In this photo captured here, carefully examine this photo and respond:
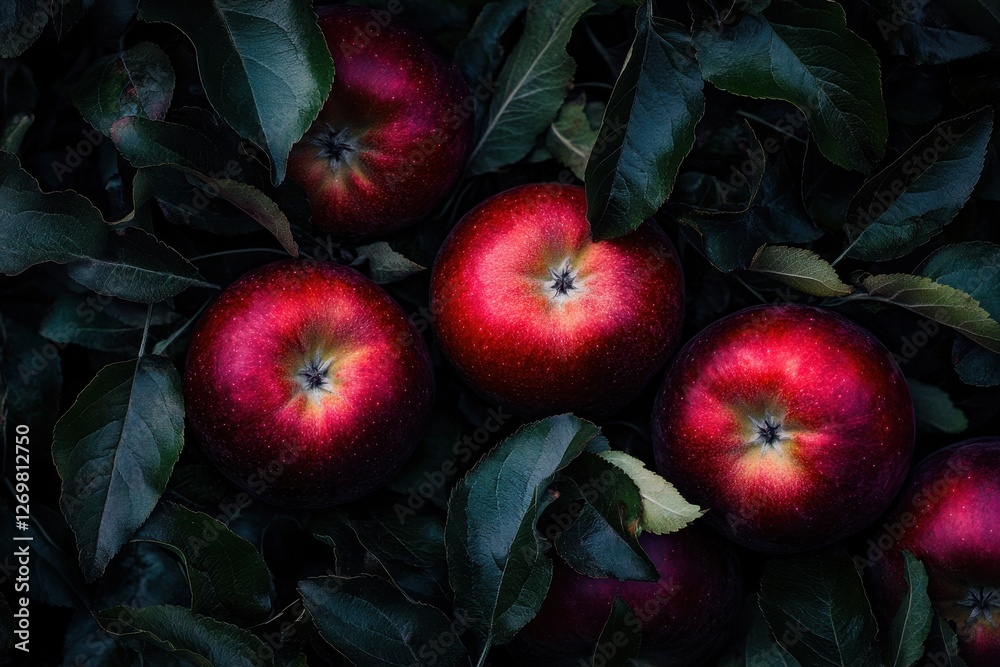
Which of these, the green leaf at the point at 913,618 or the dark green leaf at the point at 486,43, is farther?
the dark green leaf at the point at 486,43

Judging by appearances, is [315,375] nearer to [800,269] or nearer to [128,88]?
[128,88]

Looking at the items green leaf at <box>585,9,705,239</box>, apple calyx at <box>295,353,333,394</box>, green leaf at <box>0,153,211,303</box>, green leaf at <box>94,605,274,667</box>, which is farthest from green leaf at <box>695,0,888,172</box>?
green leaf at <box>94,605,274,667</box>

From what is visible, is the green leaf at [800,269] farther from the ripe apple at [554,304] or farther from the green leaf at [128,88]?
the green leaf at [128,88]

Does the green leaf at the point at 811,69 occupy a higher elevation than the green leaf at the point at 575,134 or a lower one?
higher

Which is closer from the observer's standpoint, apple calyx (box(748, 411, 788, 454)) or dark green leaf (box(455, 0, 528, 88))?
apple calyx (box(748, 411, 788, 454))

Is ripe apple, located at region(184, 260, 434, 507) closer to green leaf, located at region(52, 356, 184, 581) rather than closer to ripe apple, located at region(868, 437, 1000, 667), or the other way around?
green leaf, located at region(52, 356, 184, 581)

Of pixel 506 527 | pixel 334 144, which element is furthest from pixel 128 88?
pixel 506 527

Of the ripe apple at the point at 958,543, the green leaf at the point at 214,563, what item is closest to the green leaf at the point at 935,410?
the ripe apple at the point at 958,543
